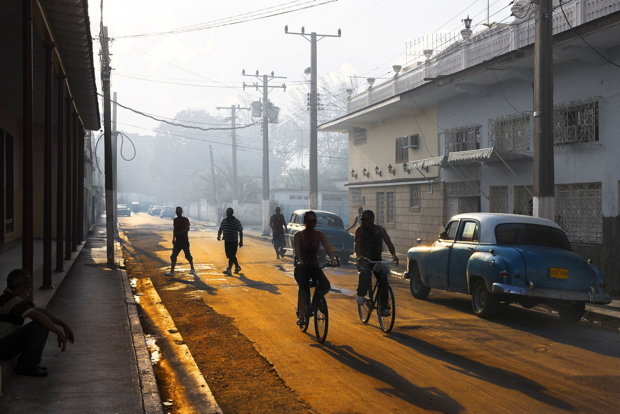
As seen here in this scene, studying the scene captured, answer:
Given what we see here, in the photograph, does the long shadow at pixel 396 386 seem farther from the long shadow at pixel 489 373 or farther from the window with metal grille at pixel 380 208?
the window with metal grille at pixel 380 208

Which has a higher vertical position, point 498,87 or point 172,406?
point 498,87

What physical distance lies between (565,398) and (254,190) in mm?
68234

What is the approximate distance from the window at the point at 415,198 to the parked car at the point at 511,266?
14.6 metres

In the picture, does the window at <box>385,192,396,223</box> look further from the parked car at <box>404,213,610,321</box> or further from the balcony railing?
the parked car at <box>404,213,610,321</box>

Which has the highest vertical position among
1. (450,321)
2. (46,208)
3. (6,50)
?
(6,50)

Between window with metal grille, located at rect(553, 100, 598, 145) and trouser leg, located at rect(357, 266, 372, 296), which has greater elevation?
window with metal grille, located at rect(553, 100, 598, 145)

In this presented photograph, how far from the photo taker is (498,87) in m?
22.4

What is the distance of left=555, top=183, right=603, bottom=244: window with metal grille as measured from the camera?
57.1ft

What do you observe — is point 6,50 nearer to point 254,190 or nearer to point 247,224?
point 247,224

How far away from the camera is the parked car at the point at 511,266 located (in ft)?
38.1

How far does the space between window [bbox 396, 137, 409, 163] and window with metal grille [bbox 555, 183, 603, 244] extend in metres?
11.5

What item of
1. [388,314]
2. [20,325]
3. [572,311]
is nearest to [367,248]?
[388,314]

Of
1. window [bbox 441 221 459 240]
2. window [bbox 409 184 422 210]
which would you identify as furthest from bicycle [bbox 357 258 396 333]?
window [bbox 409 184 422 210]

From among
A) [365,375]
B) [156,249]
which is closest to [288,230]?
[156,249]
